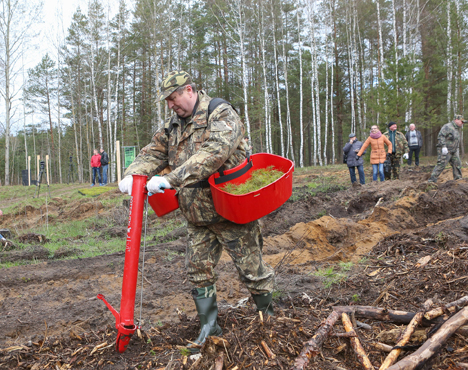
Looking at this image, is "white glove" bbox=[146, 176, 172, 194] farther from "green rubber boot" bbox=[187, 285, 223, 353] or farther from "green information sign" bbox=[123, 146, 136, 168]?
"green information sign" bbox=[123, 146, 136, 168]

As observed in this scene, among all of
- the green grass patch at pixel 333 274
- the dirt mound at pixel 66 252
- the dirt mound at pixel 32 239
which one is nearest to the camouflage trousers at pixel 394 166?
the green grass patch at pixel 333 274

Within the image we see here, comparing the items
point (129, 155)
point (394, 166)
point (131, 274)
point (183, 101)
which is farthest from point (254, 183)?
point (129, 155)

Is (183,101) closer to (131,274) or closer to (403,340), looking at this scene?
(131,274)

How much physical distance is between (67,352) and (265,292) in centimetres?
148

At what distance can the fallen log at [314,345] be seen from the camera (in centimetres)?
191

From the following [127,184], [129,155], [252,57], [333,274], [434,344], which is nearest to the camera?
[434,344]

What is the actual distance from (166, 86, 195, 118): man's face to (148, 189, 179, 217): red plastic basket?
62 centimetres

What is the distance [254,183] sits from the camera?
2.66 meters

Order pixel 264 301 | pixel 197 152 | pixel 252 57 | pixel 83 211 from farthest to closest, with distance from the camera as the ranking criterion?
pixel 252 57 → pixel 83 211 → pixel 264 301 → pixel 197 152

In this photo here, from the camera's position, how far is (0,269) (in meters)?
5.65

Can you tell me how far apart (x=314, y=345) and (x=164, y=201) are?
1.53m

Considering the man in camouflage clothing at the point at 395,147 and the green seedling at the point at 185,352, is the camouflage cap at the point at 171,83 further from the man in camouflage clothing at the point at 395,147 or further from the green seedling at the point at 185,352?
the man in camouflage clothing at the point at 395,147

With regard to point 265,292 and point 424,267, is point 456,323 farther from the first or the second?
point 424,267

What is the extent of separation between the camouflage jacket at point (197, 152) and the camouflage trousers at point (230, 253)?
12 centimetres
